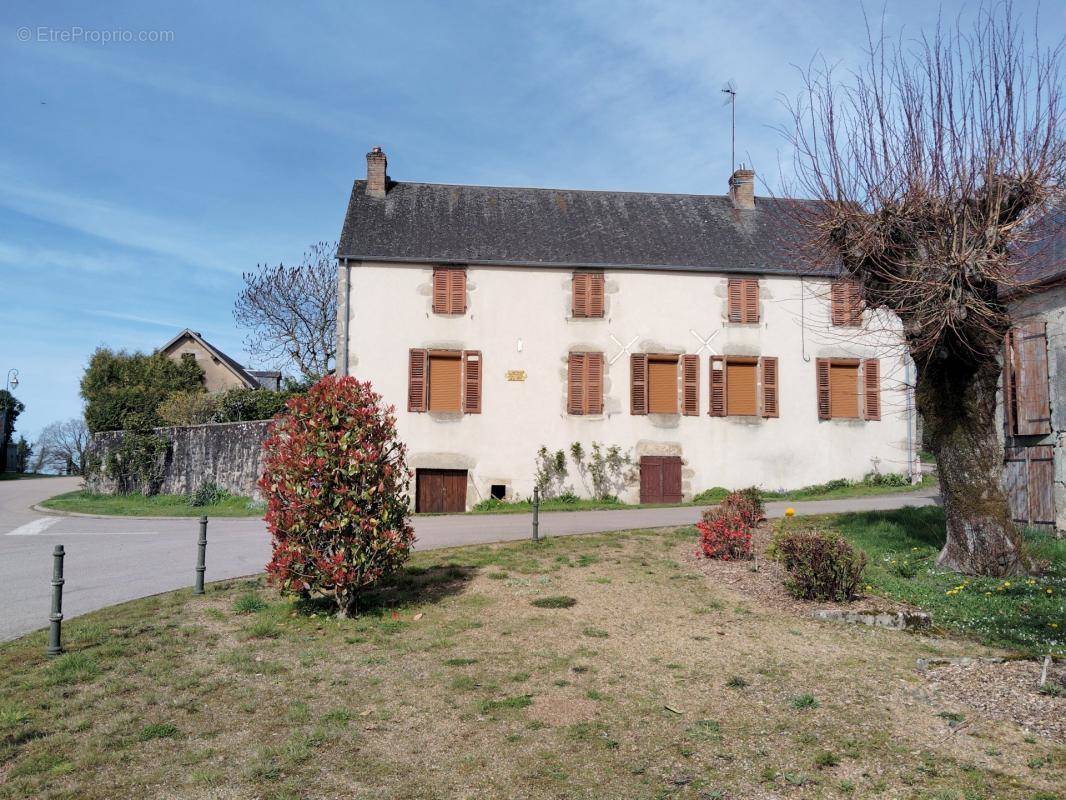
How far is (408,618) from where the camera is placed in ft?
24.8

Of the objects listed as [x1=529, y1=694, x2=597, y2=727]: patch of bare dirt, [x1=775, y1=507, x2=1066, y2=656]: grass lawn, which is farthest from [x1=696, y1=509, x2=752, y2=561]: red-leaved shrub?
[x1=529, y1=694, x2=597, y2=727]: patch of bare dirt

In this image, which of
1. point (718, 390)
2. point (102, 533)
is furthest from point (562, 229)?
point (102, 533)

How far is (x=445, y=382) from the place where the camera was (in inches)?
790

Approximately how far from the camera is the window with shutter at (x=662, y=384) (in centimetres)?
2055

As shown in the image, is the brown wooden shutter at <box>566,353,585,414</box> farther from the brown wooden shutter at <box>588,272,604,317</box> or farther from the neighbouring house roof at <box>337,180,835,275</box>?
the neighbouring house roof at <box>337,180,835,275</box>

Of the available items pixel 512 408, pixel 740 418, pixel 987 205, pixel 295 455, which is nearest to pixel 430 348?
pixel 512 408

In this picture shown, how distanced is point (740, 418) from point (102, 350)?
90.9 ft

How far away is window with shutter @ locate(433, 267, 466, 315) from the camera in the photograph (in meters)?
20.1

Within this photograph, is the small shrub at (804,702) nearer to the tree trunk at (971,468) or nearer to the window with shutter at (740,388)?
→ the tree trunk at (971,468)

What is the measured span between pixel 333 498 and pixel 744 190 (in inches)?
777

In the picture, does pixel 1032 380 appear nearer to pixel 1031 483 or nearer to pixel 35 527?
pixel 1031 483

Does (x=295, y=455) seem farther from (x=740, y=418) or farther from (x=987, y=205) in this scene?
(x=740, y=418)

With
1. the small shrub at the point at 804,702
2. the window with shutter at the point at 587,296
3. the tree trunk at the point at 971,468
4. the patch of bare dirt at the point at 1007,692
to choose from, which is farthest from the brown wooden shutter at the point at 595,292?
the small shrub at the point at 804,702

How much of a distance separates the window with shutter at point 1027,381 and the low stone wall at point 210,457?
17293 mm
